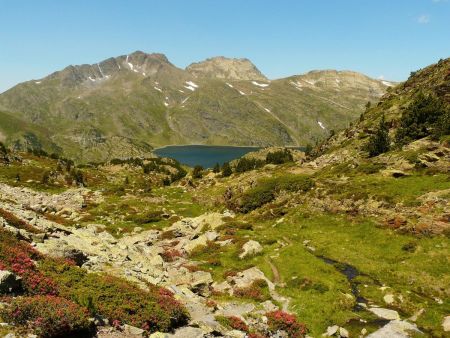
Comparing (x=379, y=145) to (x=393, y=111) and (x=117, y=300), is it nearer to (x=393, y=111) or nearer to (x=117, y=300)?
(x=393, y=111)

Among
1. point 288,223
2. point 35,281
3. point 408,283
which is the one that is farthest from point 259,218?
point 35,281

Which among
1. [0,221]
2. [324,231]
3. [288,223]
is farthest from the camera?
[288,223]

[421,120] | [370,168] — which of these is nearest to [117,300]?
[370,168]

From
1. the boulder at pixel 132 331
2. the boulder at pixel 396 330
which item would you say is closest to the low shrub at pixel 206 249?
the boulder at pixel 396 330

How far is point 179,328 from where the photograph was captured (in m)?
18.2

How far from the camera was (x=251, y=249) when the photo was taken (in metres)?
38.0

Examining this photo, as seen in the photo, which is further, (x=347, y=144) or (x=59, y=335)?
(x=347, y=144)

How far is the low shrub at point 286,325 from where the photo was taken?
21.9 metres

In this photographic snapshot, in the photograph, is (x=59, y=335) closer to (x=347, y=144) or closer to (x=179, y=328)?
(x=179, y=328)

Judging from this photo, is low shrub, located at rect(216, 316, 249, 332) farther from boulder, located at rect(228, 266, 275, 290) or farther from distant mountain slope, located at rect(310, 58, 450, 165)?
distant mountain slope, located at rect(310, 58, 450, 165)

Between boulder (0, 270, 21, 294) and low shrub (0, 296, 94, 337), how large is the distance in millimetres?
1258

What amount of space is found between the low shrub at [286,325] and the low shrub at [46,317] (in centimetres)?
1132

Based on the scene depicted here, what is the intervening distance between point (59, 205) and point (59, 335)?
64326mm

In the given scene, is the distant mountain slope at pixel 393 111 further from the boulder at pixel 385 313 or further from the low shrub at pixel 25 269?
the low shrub at pixel 25 269
